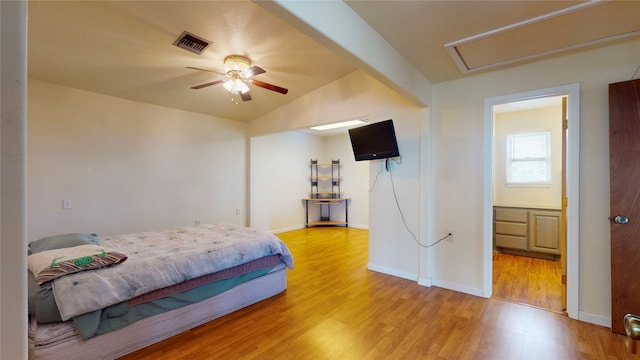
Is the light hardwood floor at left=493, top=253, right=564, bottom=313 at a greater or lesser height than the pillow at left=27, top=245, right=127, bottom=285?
lesser

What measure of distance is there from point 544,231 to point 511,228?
1.35 ft

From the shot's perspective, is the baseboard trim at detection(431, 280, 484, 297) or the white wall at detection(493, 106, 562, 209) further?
the white wall at detection(493, 106, 562, 209)

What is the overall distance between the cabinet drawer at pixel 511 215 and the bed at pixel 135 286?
12.0 feet

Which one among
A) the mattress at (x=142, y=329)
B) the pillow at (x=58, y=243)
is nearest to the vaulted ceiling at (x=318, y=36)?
the pillow at (x=58, y=243)

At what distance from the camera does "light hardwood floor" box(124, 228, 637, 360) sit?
1991 millimetres

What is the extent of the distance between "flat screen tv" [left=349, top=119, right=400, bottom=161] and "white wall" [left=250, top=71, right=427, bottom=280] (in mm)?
232

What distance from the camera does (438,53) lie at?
254 centimetres

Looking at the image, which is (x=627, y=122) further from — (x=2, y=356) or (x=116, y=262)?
(x=116, y=262)

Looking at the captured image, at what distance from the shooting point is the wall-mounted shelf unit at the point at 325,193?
23.4ft

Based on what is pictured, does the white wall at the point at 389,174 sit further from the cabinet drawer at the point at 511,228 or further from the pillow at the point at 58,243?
the pillow at the point at 58,243

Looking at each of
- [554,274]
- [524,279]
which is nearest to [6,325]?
[524,279]

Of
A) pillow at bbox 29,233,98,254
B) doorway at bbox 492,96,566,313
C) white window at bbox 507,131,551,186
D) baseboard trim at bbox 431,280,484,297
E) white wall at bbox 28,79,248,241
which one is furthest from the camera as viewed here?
white window at bbox 507,131,551,186

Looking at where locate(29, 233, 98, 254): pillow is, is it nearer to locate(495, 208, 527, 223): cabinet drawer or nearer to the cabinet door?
locate(495, 208, 527, 223): cabinet drawer

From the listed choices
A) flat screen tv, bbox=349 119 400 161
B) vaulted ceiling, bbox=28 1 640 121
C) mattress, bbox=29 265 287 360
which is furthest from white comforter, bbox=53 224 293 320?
vaulted ceiling, bbox=28 1 640 121
